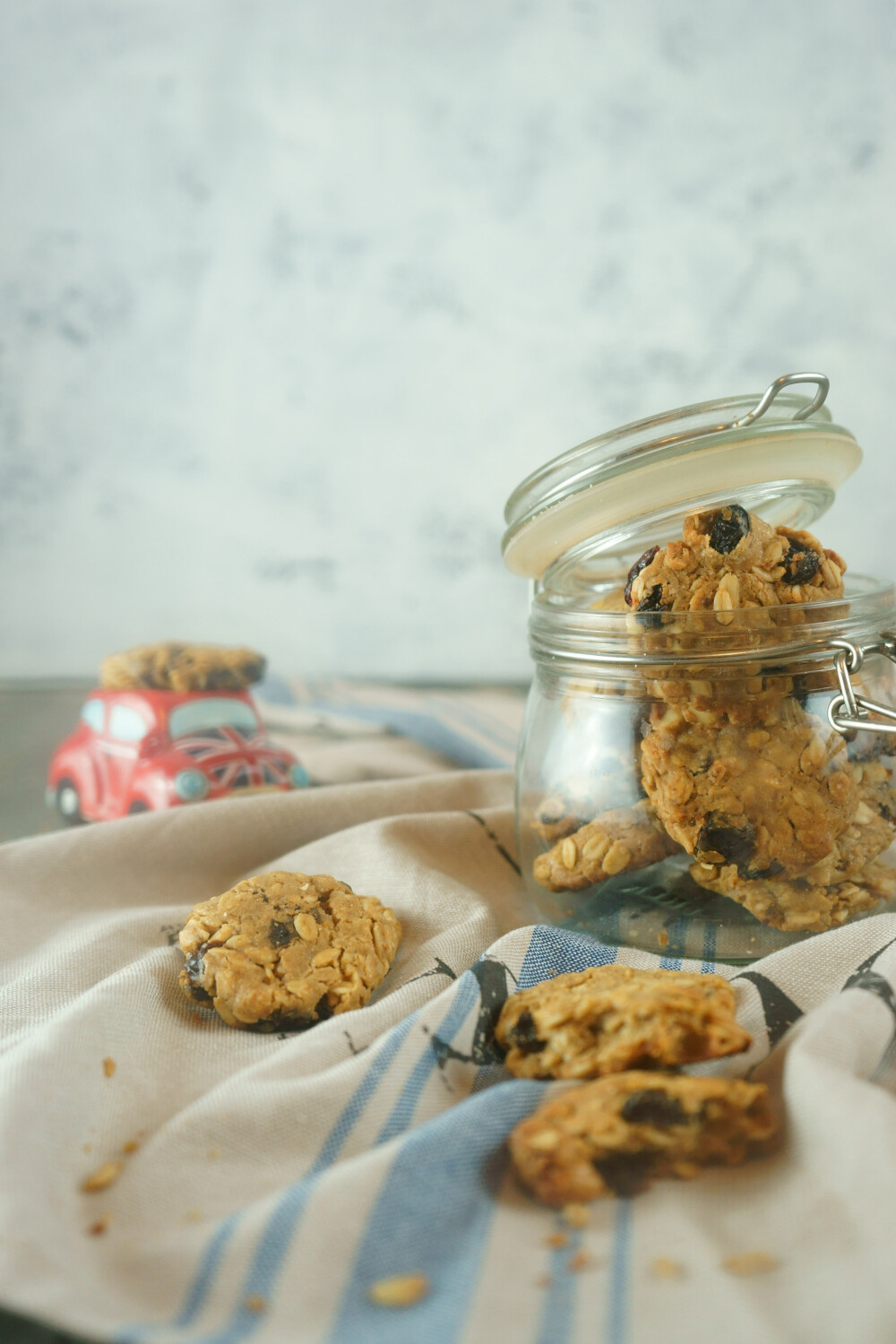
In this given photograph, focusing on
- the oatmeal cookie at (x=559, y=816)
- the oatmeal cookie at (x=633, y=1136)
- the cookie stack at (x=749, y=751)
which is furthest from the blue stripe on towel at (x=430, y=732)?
the oatmeal cookie at (x=633, y=1136)

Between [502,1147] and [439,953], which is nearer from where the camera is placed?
[502,1147]

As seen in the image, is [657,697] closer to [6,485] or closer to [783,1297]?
[783,1297]

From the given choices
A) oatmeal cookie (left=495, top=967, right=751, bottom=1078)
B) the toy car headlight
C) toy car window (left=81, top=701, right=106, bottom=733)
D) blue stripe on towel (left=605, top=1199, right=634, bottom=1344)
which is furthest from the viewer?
toy car window (left=81, top=701, right=106, bottom=733)

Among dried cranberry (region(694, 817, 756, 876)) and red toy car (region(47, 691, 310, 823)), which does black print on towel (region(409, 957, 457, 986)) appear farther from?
red toy car (region(47, 691, 310, 823))

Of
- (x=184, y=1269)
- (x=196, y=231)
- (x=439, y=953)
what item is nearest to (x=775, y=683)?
(x=439, y=953)

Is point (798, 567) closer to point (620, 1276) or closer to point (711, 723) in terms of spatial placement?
point (711, 723)

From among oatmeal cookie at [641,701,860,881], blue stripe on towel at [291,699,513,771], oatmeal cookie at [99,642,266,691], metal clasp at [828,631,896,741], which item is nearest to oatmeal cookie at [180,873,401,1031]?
oatmeal cookie at [641,701,860,881]
